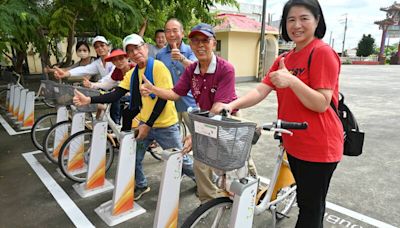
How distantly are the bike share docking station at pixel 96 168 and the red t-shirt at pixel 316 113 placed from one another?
2.25 metres

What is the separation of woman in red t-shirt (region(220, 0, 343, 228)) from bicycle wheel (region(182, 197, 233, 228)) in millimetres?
511

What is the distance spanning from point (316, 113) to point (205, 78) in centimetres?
106

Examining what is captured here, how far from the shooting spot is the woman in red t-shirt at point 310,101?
157 centimetres

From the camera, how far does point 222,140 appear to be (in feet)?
4.93

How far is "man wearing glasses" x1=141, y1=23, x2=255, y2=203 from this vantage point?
232 centimetres

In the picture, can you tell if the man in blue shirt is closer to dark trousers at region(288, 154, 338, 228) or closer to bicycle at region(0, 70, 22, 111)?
dark trousers at region(288, 154, 338, 228)

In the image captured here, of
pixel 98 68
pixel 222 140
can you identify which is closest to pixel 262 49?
pixel 98 68

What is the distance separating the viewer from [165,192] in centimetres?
231

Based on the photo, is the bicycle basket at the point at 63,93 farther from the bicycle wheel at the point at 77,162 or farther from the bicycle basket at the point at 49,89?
the bicycle wheel at the point at 77,162

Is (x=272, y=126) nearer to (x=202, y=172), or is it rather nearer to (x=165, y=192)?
(x=165, y=192)

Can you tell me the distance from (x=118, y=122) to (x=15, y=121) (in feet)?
11.6

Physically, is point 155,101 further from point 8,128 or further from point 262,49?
point 262,49

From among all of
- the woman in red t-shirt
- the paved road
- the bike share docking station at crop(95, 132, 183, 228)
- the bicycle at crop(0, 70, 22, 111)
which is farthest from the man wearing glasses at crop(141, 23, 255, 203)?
the bicycle at crop(0, 70, 22, 111)

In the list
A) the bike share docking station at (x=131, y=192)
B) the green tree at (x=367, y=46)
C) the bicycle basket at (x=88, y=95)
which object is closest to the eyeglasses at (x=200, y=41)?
the bike share docking station at (x=131, y=192)
